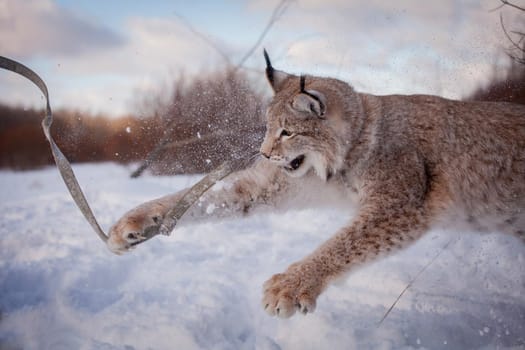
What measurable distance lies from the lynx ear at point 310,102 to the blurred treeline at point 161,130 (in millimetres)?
2125

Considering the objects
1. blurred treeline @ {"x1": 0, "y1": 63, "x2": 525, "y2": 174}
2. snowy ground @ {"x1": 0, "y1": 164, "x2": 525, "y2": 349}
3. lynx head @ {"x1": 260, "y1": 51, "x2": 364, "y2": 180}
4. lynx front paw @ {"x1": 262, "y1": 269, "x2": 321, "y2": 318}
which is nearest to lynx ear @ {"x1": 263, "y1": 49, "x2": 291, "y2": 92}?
lynx head @ {"x1": 260, "y1": 51, "x2": 364, "y2": 180}

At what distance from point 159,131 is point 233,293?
3741mm

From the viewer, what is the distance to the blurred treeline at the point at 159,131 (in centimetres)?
566

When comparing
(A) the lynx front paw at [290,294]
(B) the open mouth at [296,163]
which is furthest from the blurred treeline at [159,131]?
(A) the lynx front paw at [290,294]

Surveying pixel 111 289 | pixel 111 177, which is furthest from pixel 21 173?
pixel 111 289

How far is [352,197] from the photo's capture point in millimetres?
3342

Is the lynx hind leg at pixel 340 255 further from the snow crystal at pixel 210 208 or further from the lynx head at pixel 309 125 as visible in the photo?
the snow crystal at pixel 210 208

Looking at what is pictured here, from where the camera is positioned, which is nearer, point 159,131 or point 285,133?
point 285,133

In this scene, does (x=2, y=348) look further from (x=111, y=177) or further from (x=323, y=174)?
(x=111, y=177)

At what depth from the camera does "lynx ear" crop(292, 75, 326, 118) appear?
2.89 m

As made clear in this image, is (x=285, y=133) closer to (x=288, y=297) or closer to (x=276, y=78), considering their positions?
(x=276, y=78)

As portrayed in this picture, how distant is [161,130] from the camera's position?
6.68m

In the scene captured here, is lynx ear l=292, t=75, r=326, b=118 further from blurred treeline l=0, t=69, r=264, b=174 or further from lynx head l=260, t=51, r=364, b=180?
blurred treeline l=0, t=69, r=264, b=174

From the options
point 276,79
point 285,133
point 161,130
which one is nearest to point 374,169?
point 285,133
